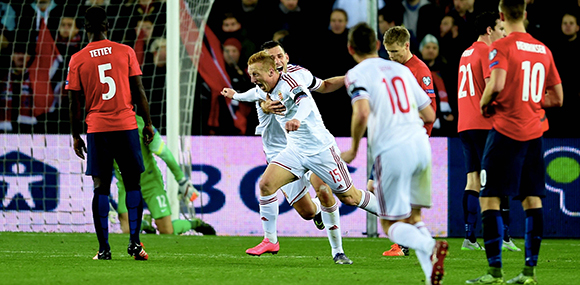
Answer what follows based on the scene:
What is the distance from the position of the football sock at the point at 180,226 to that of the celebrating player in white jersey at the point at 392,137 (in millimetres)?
Result: 5874

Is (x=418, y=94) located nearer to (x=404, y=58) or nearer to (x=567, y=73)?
(x=404, y=58)

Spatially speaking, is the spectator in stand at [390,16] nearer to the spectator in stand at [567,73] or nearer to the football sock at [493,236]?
the spectator in stand at [567,73]

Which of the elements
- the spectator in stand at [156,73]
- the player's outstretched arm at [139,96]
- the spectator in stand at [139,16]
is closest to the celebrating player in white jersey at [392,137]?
the player's outstretched arm at [139,96]

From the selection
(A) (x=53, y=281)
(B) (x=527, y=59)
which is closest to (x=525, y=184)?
(B) (x=527, y=59)

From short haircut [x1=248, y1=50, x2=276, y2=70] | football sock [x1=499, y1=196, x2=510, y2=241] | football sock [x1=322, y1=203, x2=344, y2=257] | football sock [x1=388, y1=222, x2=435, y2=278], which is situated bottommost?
football sock [x1=499, y1=196, x2=510, y2=241]

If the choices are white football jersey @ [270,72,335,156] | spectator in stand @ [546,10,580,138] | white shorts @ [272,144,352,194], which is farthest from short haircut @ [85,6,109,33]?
spectator in stand @ [546,10,580,138]

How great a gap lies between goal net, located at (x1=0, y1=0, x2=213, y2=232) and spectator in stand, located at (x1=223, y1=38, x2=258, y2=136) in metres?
0.68

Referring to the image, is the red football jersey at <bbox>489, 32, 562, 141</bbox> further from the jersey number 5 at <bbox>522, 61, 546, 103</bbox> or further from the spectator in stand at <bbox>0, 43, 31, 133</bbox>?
the spectator in stand at <bbox>0, 43, 31, 133</bbox>

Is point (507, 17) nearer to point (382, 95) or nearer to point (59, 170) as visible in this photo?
point (382, 95)

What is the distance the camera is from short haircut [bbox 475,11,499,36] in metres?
7.00

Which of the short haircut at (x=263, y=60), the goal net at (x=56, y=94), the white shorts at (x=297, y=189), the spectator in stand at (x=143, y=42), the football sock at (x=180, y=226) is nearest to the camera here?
the short haircut at (x=263, y=60)

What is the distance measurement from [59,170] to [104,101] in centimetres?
467

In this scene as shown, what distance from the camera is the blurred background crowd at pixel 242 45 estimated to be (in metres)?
11.2

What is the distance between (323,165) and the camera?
21.1 feet
